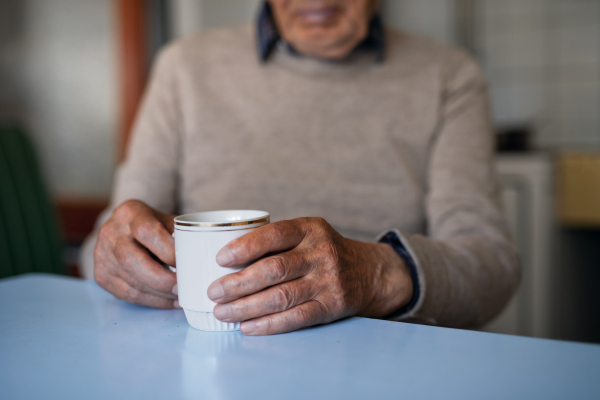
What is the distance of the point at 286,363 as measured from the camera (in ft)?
1.40

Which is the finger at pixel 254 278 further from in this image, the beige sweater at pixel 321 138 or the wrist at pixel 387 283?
the beige sweater at pixel 321 138

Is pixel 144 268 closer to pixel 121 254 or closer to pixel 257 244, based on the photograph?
pixel 121 254

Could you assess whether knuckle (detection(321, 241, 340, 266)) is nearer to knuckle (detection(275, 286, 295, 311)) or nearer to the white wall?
knuckle (detection(275, 286, 295, 311))

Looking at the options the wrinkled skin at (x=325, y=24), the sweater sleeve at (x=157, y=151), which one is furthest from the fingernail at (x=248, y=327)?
the wrinkled skin at (x=325, y=24)

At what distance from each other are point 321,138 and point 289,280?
23.6 inches

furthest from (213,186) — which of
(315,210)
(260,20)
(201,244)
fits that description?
(201,244)

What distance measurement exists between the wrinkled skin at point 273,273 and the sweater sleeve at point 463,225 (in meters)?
0.07

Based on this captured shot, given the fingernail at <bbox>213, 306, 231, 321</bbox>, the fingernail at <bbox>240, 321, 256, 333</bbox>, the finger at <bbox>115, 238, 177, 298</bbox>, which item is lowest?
the fingernail at <bbox>240, 321, 256, 333</bbox>

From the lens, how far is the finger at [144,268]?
57cm

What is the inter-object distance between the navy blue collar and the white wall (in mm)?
1516

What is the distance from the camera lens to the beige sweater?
1.03 metres

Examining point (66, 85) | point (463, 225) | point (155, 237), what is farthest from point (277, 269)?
point (66, 85)

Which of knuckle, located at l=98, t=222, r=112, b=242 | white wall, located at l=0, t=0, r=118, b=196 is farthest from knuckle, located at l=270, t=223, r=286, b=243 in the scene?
white wall, located at l=0, t=0, r=118, b=196

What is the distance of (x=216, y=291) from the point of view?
18.5 inches
